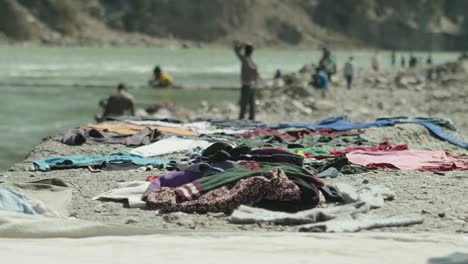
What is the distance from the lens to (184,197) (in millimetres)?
7039

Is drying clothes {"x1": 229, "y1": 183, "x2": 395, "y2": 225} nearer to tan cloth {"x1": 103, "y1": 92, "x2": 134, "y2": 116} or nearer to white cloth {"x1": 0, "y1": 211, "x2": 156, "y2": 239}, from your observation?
white cloth {"x1": 0, "y1": 211, "x2": 156, "y2": 239}

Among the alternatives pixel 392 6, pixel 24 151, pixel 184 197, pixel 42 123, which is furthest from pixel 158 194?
pixel 392 6

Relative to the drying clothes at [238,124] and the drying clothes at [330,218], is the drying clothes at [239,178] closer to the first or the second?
the drying clothes at [330,218]

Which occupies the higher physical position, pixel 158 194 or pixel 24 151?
pixel 158 194

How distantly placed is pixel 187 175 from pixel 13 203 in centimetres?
185

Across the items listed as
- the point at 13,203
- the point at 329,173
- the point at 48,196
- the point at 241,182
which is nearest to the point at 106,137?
the point at 329,173

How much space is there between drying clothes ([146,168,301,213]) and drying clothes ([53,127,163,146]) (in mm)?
4534

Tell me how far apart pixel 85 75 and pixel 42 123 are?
26820 millimetres

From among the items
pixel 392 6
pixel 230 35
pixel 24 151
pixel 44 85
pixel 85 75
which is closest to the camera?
pixel 24 151

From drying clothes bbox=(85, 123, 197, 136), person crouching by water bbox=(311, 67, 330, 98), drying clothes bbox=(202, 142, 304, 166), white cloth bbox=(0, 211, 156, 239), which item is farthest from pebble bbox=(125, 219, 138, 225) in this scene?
person crouching by water bbox=(311, 67, 330, 98)

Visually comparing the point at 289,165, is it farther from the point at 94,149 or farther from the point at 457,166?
the point at 94,149

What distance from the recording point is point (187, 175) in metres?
7.63

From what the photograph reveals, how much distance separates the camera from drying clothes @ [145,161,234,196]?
7.50 m

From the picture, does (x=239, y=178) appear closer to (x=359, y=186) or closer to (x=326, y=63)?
(x=359, y=186)
